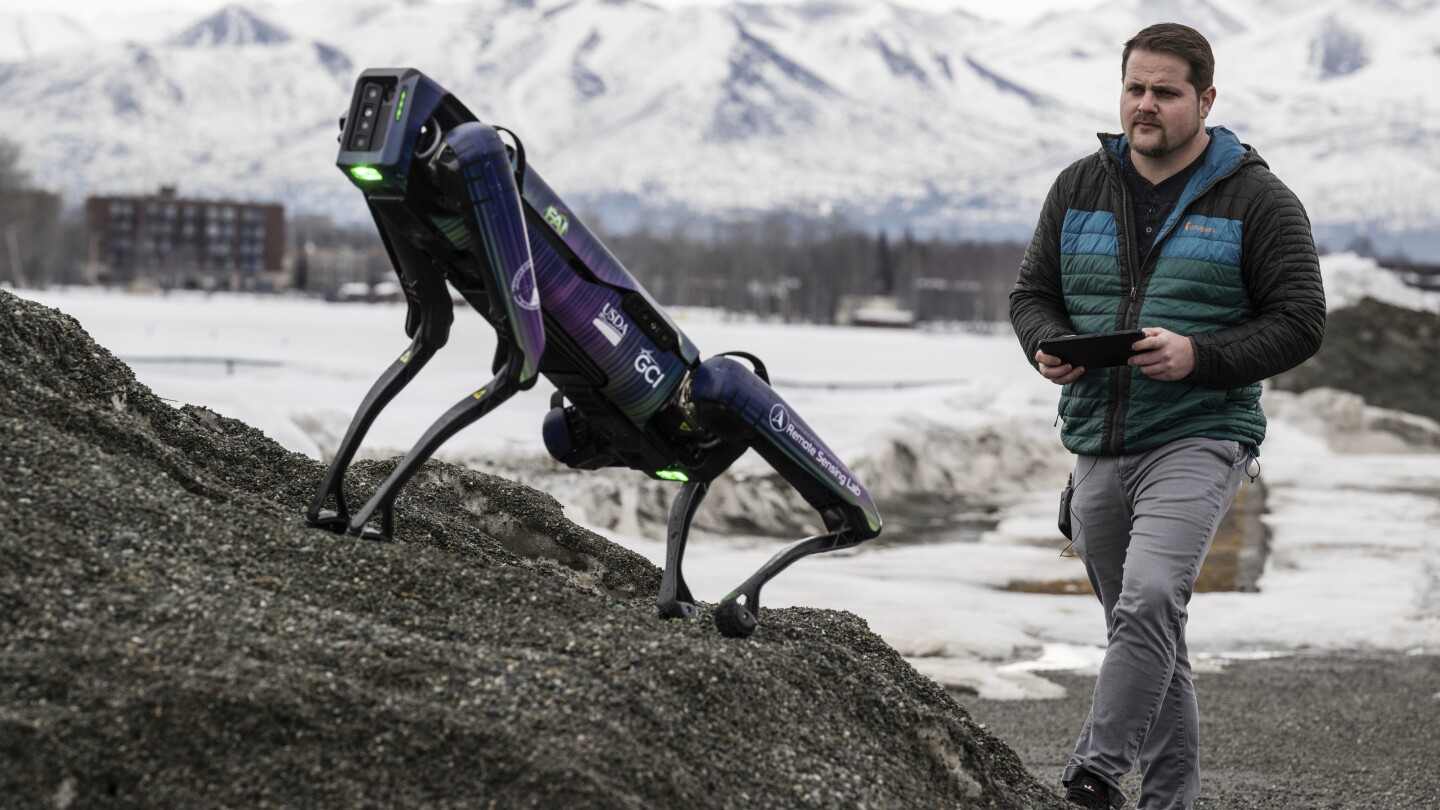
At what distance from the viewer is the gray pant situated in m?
5.14

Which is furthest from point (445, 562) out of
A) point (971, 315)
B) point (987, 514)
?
point (971, 315)

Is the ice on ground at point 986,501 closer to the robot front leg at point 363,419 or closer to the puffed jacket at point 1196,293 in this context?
the puffed jacket at point 1196,293

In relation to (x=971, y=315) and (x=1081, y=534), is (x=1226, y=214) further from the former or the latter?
(x=971, y=315)

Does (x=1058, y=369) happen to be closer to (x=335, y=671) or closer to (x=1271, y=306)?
(x=1271, y=306)

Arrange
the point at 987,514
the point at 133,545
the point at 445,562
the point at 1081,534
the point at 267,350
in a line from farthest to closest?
the point at 267,350 → the point at 987,514 → the point at 1081,534 → the point at 445,562 → the point at 133,545

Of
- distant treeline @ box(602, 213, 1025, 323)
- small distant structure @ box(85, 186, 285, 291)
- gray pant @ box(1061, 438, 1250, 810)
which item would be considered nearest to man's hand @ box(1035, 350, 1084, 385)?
gray pant @ box(1061, 438, 1250, 810)

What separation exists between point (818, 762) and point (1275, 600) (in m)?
10.4

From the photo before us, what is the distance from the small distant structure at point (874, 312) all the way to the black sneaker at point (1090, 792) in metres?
123

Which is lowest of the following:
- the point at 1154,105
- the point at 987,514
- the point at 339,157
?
the point at 987,514

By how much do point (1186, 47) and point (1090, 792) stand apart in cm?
243

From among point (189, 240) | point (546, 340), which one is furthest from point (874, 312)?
point (546, 340)

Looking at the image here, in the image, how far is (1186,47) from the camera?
17.2 feet

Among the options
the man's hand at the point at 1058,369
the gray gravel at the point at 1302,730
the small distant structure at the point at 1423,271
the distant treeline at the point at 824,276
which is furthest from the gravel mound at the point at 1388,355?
the small distant structure at the point at 1423,271

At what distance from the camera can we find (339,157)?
4.54 m
